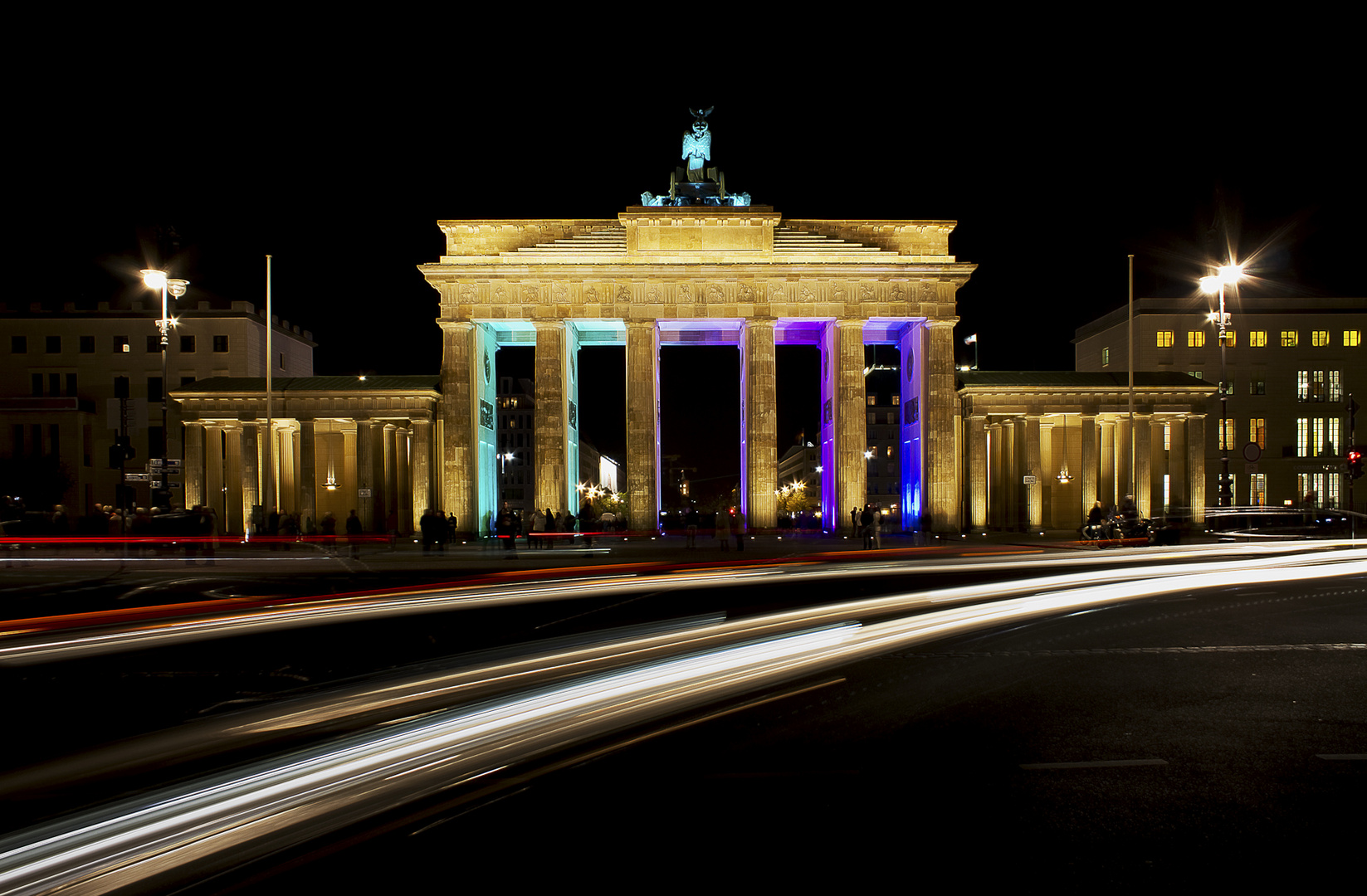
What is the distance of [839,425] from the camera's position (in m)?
45.8

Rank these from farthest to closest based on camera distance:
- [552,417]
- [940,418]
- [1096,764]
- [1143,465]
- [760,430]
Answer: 1. [1143,465]
2. [940,418]
3. [760,430]
4. [552,417]
5. [1096,764]

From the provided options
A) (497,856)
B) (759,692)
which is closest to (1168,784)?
(759,692)

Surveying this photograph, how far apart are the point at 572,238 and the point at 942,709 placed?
40.7 m

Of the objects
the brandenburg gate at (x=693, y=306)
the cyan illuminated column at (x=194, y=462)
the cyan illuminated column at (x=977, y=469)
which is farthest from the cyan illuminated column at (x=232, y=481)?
the cyan illuminated column at (x=977, y=469)

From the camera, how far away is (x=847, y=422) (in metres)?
45.6

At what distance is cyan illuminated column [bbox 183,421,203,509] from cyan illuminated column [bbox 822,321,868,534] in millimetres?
33189

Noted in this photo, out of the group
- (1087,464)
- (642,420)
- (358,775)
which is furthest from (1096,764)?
(1087,464)

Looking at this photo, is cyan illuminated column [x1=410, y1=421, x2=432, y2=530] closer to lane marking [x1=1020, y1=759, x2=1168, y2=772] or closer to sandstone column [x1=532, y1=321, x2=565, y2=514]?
sandstone column [x1=532, y1=321, x2=565, y2=514]

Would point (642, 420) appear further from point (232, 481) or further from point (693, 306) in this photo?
point (232, 481)

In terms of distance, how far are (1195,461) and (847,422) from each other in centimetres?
1878

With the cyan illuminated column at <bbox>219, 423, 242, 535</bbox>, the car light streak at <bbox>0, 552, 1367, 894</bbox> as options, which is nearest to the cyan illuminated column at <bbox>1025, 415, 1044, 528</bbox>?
the car light streak at <bbox>0, 552, 1367, 894</bbox>

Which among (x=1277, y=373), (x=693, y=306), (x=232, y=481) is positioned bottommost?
(x=232, y=481)

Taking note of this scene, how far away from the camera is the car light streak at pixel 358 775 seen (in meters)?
3.97

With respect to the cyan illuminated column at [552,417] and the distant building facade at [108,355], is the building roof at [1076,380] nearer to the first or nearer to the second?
the cyan illuminated column at [552,417]
